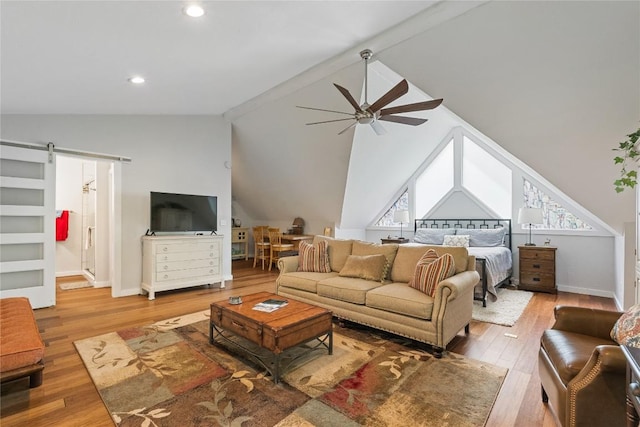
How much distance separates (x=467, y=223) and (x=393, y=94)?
4477mm

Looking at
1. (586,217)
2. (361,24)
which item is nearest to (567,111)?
(361,24)

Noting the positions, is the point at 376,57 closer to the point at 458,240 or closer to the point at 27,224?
the point at 458,240

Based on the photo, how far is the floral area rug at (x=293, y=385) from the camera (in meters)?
2.00

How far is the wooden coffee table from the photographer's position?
2434mm

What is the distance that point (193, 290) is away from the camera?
544 centimetres

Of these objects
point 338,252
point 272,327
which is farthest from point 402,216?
point 272,327

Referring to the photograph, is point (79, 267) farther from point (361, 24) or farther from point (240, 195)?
point (361, 24)

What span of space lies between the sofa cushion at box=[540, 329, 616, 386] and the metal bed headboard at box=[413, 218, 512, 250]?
435cm

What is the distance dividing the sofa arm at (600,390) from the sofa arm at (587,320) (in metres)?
0.63

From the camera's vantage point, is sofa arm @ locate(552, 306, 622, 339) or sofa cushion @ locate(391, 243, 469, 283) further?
sofa cushion @ locate(391, 243, 469, 283)

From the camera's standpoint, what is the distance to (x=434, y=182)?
7156mm

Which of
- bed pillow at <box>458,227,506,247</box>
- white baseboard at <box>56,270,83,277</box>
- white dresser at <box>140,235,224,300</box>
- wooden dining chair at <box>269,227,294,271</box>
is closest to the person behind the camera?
white dresser at <box>140,235,224,300</box>

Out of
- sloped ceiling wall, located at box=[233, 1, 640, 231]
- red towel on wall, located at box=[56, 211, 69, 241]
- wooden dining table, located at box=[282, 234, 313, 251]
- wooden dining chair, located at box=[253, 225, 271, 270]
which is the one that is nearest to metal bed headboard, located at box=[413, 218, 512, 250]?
sloped ceiling wall, located at box=[233, 1, 640, 231]

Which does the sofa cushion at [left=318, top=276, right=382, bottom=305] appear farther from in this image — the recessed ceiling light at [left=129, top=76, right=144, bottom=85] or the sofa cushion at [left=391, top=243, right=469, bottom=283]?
the recessed ceiling light at [left=129, top=76, right=144, bottom=85]
